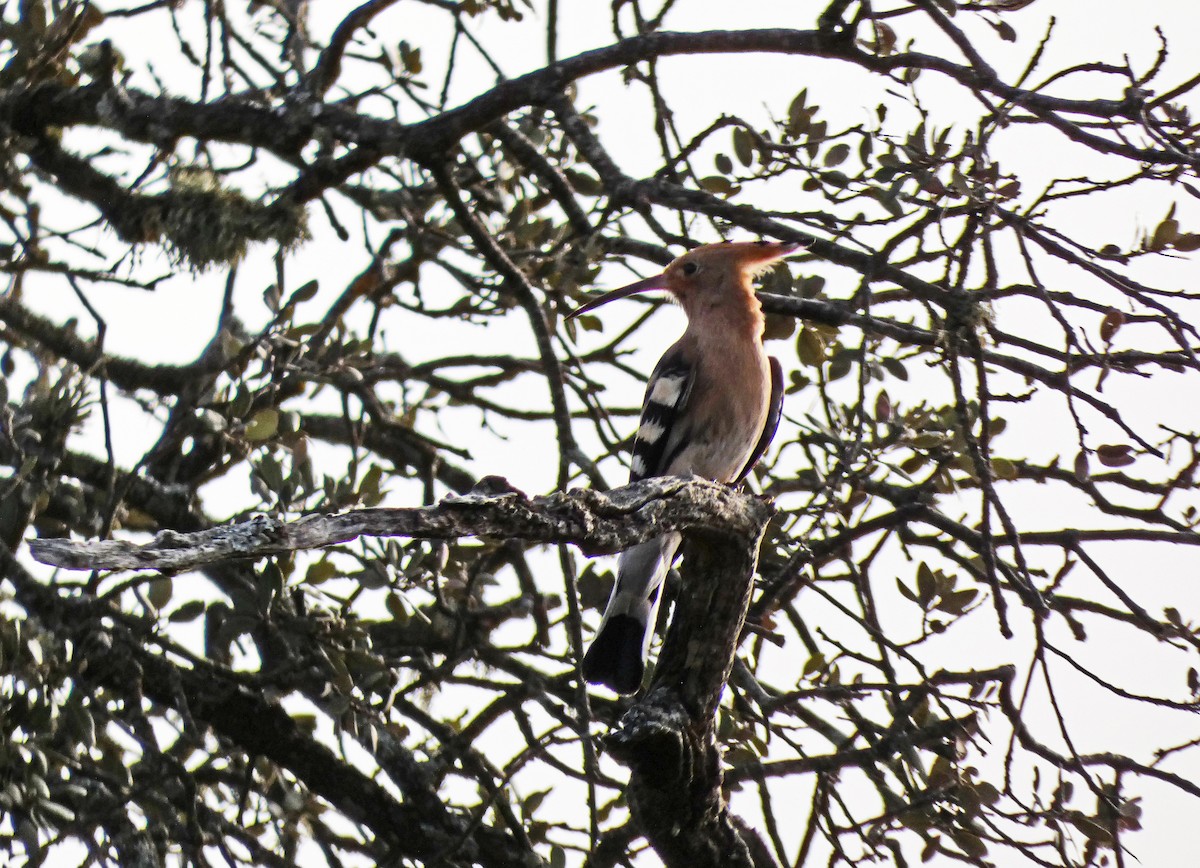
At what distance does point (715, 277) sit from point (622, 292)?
0.42m

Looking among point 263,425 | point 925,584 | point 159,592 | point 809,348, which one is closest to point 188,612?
point 159,592

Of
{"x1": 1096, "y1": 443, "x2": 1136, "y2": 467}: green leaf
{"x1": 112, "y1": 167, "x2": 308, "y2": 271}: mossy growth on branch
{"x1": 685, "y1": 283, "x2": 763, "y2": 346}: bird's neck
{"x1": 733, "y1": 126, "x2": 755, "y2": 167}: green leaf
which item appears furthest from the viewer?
{"x1": 685, "y1": 283, "x2": 763, "y2": 346}: bird's neck

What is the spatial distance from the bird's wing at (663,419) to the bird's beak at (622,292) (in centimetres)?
30

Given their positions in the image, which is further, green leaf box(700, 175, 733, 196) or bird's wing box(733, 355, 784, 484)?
bird's wing box(733, 355, 784, 484)

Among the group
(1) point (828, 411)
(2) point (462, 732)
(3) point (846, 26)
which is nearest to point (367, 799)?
(2) point (462, 732)

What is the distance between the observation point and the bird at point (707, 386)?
456 centimetres

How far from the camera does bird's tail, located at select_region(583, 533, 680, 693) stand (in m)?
3.75

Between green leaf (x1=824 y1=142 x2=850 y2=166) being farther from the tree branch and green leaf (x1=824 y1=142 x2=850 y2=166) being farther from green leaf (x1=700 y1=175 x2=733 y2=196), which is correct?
the tree branch

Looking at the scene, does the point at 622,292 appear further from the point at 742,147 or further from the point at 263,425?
the point at 263,425

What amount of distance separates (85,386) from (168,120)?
94cm

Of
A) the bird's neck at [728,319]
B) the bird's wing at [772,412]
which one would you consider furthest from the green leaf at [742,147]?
the bird's wing at [772,412]

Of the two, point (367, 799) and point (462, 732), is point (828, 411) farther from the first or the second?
point (367, 799)

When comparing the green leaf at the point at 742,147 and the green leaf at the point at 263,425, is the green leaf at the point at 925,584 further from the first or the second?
the green leaf at the point at 263,425

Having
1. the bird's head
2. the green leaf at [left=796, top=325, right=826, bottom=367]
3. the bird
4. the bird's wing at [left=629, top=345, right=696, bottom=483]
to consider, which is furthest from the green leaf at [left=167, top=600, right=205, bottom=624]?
the bird's head
